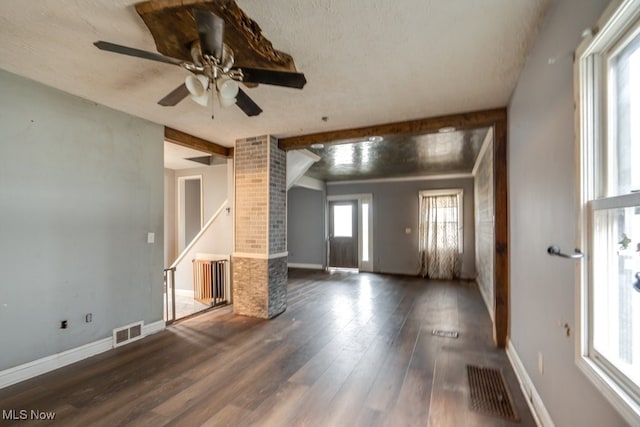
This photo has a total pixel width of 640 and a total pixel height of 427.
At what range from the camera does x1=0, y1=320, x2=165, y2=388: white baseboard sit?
222 cm

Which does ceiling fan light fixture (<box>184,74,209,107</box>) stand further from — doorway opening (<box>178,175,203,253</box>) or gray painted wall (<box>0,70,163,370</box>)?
doorway opening (<box>178,175,203,253</box>)

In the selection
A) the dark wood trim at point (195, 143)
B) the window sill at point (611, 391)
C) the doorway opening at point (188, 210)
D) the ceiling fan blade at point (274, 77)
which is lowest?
the window sill at point (611, 391)

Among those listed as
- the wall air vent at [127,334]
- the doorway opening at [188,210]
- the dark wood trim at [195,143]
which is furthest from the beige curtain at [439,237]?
the wall air vent at [127,334]

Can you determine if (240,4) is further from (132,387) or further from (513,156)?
(132,387)

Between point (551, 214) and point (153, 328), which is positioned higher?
point (551, 214)

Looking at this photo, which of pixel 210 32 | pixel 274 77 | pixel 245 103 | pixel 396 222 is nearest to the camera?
pixel 210 32

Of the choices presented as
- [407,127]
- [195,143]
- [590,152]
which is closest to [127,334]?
[195,143]

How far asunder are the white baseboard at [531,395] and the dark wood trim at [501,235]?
0.39 m

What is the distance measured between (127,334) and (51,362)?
0.63m

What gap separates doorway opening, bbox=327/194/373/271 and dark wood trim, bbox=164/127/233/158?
3.91 metres

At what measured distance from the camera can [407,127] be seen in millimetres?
3281

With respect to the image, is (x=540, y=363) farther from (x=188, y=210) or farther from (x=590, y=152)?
(x=188, y=210)

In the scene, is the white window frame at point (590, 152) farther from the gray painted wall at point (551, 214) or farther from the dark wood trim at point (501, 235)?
the dark wood trim at point (501, 235)

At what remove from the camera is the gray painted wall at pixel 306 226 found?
7.94 metres
